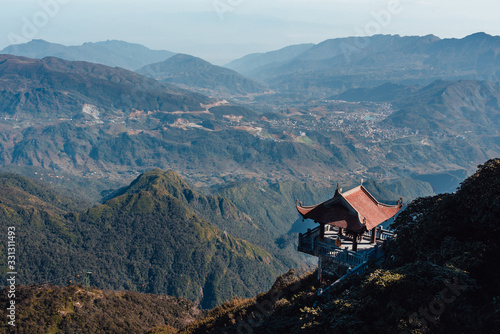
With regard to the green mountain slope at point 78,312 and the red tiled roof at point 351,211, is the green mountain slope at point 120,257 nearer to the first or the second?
the green mountain slope at point 78,312

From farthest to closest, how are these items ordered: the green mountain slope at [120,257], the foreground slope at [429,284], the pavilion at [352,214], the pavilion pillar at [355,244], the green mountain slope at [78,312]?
the green mountain slope at [120,257] → the green mountain slope at [78,312] → the pavilion pillar at [355,244] → the pavilion at [352,214] → the foreground slope at [429,284]

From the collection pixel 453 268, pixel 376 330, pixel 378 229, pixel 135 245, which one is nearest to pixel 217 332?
pixel 378 229

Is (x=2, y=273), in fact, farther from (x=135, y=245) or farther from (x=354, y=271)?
(x=354, y=271)

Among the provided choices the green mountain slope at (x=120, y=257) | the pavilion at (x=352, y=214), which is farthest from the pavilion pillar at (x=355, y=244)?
the green mountain slope at (x=120, y=257)

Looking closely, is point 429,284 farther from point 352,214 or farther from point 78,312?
point 78,312

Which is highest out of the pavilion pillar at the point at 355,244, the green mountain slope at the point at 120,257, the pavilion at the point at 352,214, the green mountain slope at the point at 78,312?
the pavilion at the point at 352,214
